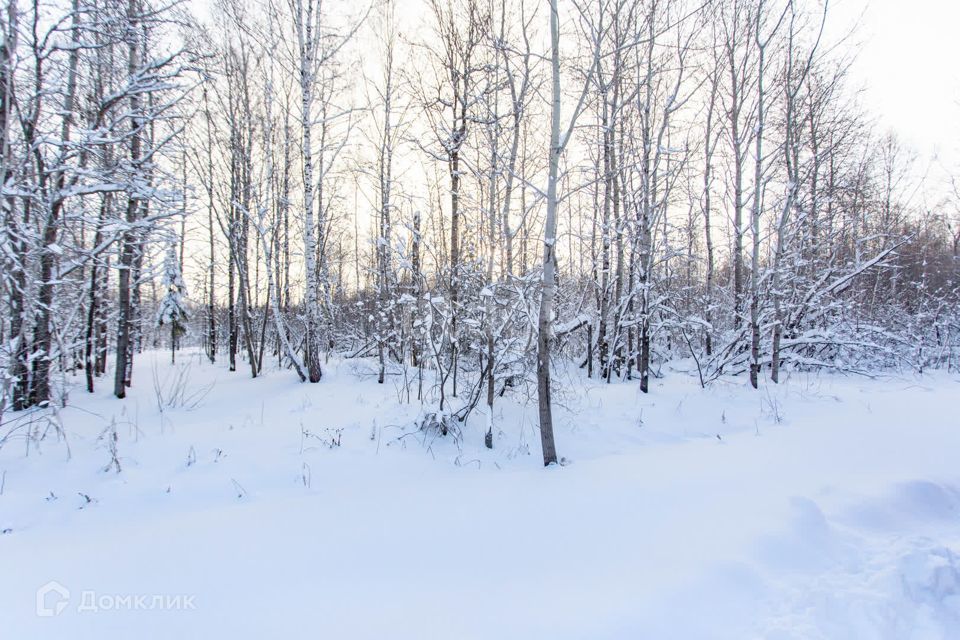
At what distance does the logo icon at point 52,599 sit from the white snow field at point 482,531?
0.5 inches

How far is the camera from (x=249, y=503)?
372 centimetres

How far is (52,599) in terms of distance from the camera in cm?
241

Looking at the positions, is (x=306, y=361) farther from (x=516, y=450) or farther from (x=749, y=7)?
(x=749, y=7)

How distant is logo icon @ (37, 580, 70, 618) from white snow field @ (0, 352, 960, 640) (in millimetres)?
12

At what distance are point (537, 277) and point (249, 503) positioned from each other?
387 centimetres

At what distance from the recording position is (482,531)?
10.4 ft

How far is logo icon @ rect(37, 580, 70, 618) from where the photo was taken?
7.61ft

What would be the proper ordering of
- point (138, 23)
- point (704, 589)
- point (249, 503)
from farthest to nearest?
point (138, 23) → point (249, 503) → point (704, 589)

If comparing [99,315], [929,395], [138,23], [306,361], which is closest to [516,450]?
[306,361]

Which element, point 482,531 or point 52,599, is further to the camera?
point 482,531

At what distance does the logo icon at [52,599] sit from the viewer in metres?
2.32

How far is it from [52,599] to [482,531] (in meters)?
2.66

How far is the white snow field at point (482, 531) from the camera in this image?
88.8 inches

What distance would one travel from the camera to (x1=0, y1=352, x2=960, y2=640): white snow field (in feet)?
7.40
